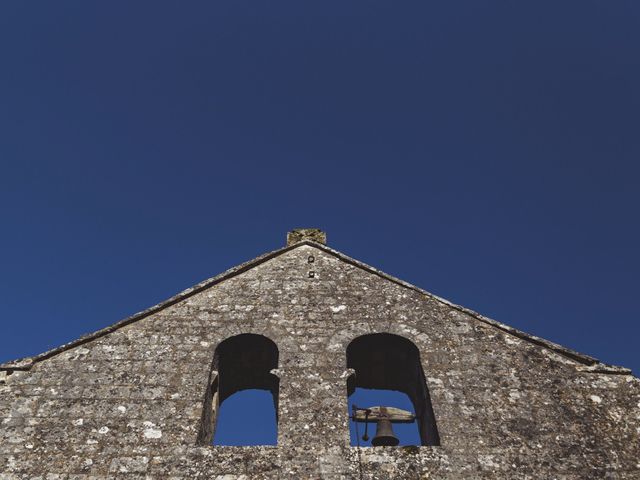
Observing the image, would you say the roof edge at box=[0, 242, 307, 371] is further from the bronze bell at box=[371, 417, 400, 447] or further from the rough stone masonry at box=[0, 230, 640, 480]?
the bronze bell at box=[371, 417, 400, 447]

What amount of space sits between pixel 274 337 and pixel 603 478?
13.0 ft

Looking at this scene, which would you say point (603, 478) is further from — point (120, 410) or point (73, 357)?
point (73, 357)

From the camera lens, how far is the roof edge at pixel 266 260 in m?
7.31

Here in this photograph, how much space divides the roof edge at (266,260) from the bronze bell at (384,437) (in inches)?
73.6

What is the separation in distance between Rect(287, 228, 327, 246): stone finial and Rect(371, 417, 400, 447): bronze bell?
3355mm

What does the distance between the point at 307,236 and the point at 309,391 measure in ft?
11.4

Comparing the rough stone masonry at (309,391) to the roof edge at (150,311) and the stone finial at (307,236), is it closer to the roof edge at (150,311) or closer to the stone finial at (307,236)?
the roof edge at (150,311)

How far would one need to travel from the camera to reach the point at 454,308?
8289mm

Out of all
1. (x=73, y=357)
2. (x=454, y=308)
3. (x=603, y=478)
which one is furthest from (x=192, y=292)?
(x=603, y=478)

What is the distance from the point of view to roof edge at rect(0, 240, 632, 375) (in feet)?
24.0

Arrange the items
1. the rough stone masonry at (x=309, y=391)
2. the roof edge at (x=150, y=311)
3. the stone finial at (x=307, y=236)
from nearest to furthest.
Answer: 1. the rough stone masonry at (x=309, y=391)
2. the roof edge at (x=150, y=311)
3. the stone finial at (x=307, y=236)

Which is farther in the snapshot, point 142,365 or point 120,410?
point 142,365

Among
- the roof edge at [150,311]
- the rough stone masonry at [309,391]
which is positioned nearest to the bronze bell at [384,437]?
the rough stone masonry at [309,391]

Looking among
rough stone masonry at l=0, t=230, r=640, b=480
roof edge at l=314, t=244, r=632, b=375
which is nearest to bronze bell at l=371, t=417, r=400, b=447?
rough stone masonry at l=0, t=230, r=640, b=480
